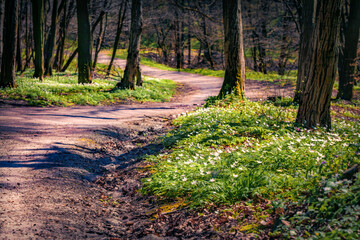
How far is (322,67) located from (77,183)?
6.19 metres

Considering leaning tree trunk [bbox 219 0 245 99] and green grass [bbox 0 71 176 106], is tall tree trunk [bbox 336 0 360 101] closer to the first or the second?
leaning tree trunk [bbox 219 0 245 99]

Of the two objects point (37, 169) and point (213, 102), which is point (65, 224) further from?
point (213, 102)

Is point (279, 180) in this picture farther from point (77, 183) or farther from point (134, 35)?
point (134, 35)

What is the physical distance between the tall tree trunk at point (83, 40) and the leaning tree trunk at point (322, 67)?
13.0m

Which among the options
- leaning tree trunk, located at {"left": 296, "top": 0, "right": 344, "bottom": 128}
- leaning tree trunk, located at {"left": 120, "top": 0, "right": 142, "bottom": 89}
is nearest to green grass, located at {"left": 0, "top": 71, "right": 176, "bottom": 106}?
leaning tree trunk, located at {"left": 120, "top": 0, "right": 142, "bottom": 89}

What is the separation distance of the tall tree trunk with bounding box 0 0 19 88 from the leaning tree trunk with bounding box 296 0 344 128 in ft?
41.9

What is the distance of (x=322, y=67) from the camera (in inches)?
277

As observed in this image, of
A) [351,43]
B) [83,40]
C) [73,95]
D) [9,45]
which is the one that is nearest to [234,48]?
[73,95]

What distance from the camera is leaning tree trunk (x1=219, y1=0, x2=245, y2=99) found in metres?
11.2

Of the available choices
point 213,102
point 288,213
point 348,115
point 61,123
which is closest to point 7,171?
point 61,123

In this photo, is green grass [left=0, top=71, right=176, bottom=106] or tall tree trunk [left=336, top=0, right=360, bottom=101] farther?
tall tree trunk [left=336, top=0, right=360, bottom=101]

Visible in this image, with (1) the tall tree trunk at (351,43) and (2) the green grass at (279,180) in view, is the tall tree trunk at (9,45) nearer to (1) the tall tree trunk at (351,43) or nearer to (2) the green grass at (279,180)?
(2) the green grass at (279,180)

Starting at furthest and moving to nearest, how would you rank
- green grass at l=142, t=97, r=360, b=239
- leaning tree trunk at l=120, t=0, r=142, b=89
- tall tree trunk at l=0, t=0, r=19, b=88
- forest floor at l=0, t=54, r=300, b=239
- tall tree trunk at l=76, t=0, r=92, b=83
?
tall tree trunk at l=76, t=0, r=92, b=83 → leaning tree trunk at l=120, t=0, r=142, b=89 → tall tree trunk at l=0, t=0, r=19, b=88 → forest floor at l=0, t=54, r=300, b=239 → green grass at l=142, t=97, r=360, b=239

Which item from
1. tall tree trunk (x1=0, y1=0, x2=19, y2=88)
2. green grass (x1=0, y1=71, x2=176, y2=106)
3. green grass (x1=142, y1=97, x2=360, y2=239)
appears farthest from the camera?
tall tree trunk (x1=0, y1=0, x2=19, y2=88)
